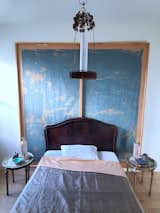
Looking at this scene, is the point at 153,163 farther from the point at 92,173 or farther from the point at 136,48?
the point at 136,48

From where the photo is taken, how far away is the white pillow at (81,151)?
2.61 meters

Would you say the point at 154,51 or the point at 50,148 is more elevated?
the point at 154,51

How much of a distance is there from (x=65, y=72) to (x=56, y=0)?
1.18m

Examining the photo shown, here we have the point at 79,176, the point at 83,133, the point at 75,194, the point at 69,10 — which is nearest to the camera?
the point at 75,194

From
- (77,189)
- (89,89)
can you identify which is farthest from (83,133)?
(77,189)

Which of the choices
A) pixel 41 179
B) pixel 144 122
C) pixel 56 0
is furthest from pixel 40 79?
pixel 144 122

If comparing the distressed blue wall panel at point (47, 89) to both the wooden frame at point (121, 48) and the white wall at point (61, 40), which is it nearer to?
the wooden frame at point (121, 48)

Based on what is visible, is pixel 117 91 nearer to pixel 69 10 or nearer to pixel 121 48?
pixel 121 48

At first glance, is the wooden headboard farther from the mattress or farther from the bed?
the mattress

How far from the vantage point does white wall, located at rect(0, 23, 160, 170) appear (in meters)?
2.85

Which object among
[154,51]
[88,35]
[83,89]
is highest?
[88,35]

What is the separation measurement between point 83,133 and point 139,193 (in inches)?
50.1

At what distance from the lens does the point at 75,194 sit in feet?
5.85

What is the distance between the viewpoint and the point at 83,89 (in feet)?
9.95
